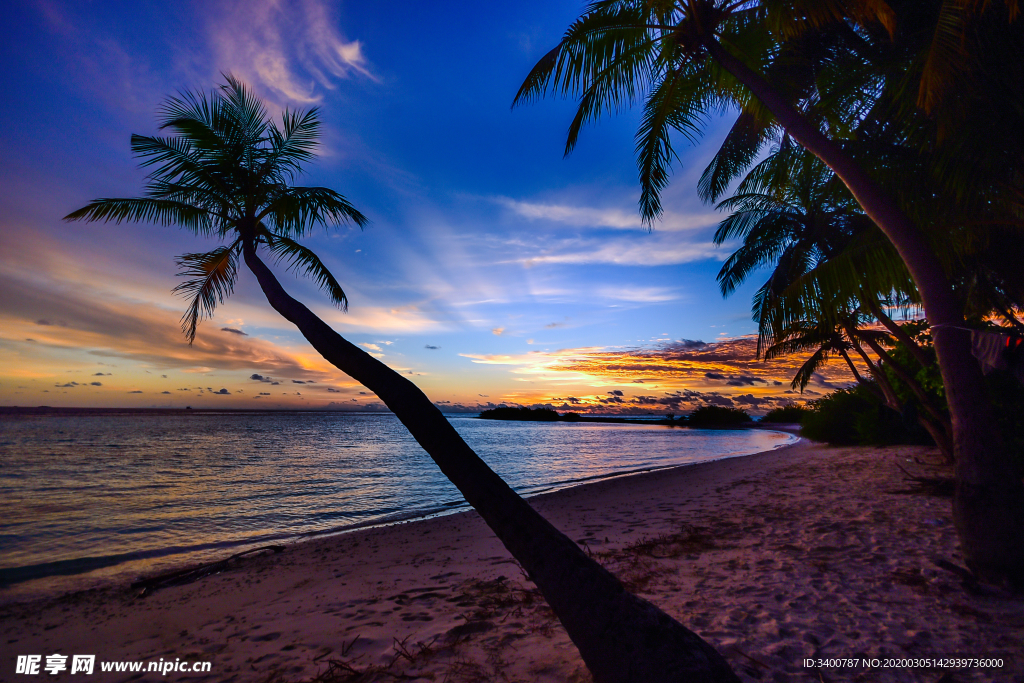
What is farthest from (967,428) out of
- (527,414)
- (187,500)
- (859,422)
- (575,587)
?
(527,414)

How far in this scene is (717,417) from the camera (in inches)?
2997

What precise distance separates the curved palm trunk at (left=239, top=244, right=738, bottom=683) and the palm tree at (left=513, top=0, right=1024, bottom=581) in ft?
13.0

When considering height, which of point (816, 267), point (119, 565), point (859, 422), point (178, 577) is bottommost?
point (119, 565)

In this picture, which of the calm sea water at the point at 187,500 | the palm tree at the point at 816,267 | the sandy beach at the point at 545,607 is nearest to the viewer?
the sandy beach at the point at 545,607

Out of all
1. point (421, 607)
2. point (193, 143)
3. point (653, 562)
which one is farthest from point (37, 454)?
point (653, 562)

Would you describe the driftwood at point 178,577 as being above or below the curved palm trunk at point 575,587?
below

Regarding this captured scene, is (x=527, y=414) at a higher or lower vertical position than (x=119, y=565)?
lower

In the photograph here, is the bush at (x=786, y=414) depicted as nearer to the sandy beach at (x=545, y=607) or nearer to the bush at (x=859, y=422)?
the bush at (x=859, y=422)

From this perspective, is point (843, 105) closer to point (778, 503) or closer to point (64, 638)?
point (778, 503)

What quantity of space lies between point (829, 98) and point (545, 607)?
9018 millimetres

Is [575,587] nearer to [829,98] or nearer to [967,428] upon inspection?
[967,428]

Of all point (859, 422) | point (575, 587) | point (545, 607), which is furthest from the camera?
point (859, 422)

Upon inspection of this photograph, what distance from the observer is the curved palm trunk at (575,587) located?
95.9 inches

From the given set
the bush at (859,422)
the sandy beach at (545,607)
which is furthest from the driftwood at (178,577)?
the bush at (859,422)
